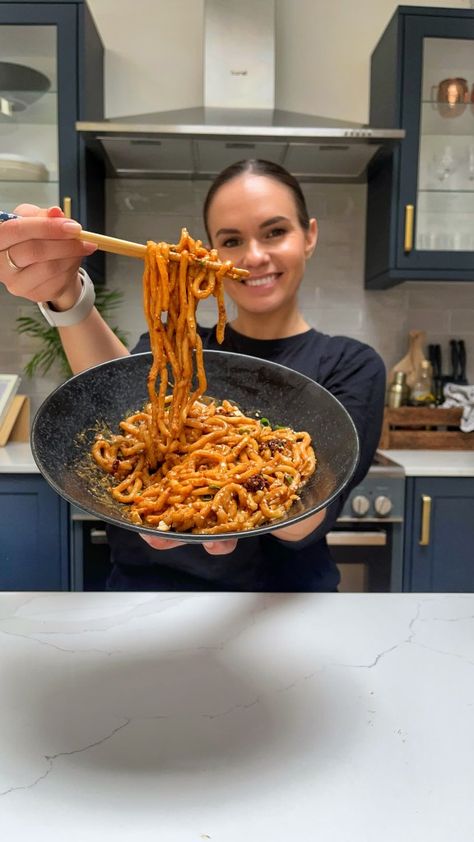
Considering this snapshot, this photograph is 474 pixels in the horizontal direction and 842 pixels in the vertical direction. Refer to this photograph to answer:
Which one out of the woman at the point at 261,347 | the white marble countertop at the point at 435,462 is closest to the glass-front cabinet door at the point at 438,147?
the white marble countertop at the point at 435,462

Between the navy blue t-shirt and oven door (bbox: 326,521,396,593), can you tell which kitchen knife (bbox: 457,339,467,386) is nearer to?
oven door (bbox: 326,521,396,593)

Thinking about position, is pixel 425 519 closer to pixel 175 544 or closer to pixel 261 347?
pixel 261 347

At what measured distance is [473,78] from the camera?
8.60 feet

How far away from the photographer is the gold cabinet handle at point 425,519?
234 centimetres

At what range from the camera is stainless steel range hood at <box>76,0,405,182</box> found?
91.7 inches

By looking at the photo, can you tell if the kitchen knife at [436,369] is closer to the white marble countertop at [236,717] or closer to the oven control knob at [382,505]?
the oven control knob at [382,505]

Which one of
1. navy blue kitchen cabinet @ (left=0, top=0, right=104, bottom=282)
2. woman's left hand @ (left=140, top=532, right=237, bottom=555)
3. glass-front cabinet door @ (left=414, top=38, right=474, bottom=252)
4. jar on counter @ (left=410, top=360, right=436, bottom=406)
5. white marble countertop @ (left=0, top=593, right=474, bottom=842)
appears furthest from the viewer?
jar on counter @ (left=410, top=360, right=436, bottom=406)

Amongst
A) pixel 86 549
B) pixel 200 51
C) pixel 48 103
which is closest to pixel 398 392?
pixel 86 549

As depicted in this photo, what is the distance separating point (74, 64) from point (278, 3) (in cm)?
96

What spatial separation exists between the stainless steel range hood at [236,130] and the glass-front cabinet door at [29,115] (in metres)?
0.24

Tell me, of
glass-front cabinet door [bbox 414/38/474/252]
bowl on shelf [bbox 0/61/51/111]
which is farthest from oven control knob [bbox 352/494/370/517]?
bowl on shelf [bbox 0/61/51/111]

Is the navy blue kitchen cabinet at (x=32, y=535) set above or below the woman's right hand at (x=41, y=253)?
below

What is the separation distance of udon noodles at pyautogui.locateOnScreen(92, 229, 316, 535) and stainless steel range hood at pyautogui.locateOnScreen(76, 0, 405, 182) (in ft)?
4.84

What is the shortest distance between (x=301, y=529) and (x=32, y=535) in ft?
5.01
